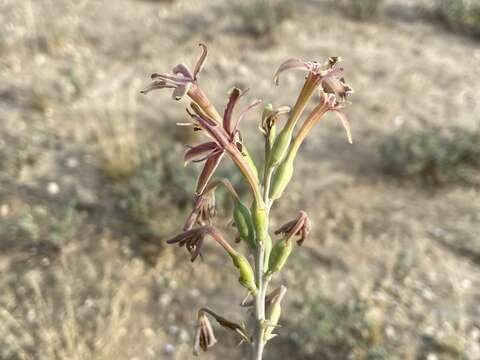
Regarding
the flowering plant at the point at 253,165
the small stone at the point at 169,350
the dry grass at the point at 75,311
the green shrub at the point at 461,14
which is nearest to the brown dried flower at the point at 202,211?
the flowering plant at the point at 253,165

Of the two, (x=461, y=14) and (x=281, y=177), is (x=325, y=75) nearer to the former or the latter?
(x=281, y=177)

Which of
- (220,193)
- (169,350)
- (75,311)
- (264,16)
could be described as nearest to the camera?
(169,350)

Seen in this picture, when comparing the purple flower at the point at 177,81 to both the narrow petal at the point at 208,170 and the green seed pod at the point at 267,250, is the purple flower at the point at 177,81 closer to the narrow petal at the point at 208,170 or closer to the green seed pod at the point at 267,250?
the narrow petal at the point at 208,170

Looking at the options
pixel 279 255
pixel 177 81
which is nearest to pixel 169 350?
pixel 279 255

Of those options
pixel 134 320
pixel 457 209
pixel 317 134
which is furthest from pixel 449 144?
pixel 134 320

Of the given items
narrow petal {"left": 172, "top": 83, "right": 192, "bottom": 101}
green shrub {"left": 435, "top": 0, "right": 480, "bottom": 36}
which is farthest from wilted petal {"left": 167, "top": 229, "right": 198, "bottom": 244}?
green shrub {"left": 435, "top": 0, "right": 480, "bottom": 36}

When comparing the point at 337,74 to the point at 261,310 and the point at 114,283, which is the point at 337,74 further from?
the point at 114,283

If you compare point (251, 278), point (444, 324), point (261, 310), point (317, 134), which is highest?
point (251, 278)
